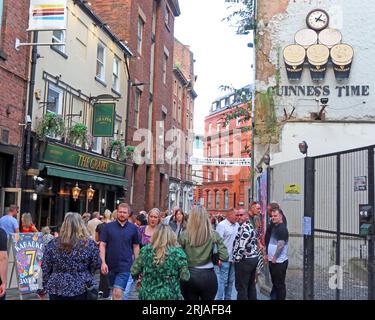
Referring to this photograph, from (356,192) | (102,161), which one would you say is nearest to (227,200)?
(102,161)

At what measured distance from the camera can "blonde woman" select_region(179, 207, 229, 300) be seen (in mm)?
5703

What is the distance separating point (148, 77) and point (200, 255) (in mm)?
23028

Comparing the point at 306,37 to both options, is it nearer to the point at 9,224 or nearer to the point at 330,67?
the point at 330,67

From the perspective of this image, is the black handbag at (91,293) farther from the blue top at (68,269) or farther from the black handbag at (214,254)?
the black handbag at (214,254)

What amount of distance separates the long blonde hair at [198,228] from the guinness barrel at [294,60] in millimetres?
12627

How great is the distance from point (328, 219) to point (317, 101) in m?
9.23

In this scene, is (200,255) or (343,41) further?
(343,41)

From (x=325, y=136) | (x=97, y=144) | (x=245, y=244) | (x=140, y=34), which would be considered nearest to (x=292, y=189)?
(x=245, y=244)

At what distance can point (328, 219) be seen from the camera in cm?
888

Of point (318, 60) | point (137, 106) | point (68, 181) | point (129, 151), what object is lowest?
point (68, 181)

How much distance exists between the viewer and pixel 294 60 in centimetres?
1738

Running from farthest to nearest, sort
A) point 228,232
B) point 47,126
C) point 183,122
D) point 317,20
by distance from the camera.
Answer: point 183,122 < point 317,20 < point 47,126 < point 228,232

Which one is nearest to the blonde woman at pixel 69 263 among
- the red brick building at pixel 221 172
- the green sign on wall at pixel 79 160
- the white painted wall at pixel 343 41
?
the green sign on wall at pixel 79 160
